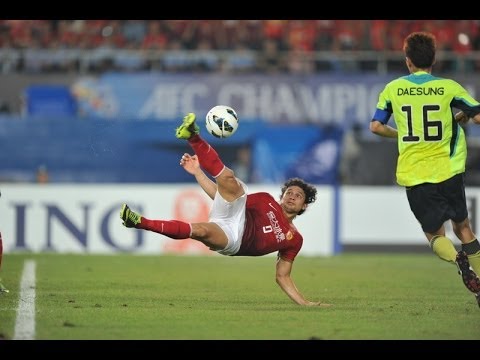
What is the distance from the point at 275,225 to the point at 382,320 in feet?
5.22

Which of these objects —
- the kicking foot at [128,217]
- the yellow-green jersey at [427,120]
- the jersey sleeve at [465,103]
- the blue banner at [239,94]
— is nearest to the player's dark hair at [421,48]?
the yellow-green jersey at [427,120]

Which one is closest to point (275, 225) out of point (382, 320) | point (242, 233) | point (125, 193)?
point (242, 233)

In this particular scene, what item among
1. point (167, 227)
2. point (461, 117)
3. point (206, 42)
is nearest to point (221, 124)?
point (167, 227)

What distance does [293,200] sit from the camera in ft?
30.9

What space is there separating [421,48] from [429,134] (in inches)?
27.8

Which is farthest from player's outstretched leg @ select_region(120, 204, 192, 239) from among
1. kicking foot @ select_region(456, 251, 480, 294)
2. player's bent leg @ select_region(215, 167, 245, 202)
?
kicking foot @ select_region(456, 251, 480, 294)

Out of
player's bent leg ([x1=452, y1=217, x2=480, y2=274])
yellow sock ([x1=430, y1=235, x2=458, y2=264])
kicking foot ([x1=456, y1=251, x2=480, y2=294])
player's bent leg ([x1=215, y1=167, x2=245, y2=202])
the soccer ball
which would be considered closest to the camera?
kicking foot ([x1=456, y1=251, x2=480, y2=294])

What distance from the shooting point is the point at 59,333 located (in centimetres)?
723

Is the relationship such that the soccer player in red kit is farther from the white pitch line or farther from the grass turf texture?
the white pitch line

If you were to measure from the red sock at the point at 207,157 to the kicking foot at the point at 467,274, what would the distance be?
86.0 inches

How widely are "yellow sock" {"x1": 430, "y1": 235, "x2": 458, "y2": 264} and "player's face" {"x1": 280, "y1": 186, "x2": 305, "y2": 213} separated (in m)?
1.38

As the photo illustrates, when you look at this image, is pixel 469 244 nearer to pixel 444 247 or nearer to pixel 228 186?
pixel 444 247

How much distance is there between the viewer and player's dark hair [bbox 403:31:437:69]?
8.51m

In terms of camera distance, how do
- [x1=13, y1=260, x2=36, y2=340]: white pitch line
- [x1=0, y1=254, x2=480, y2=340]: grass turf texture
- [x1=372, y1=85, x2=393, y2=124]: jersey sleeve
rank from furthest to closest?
1. [x1=372, y1=85, x2=393, y2=124]: jersey sleeve
2. [x1=0, y1=254, x2=480, y2=340]: grass turf texture
3. [x1=13, y1=260, x2=36, y2=340]: white pitch line
